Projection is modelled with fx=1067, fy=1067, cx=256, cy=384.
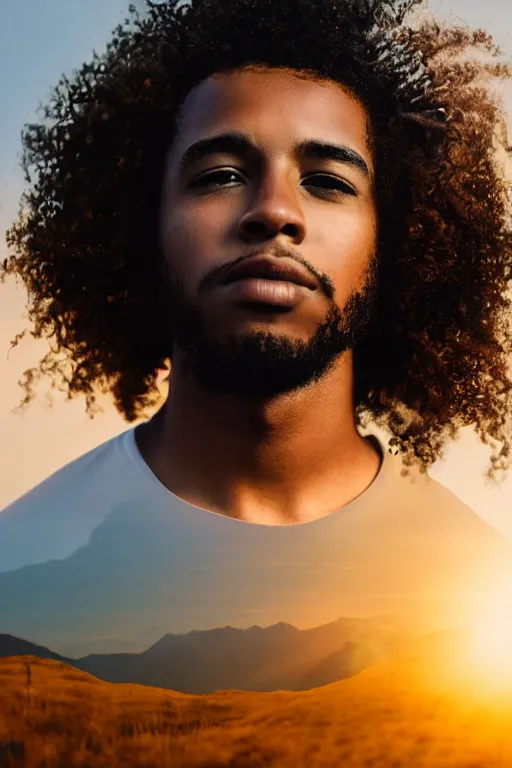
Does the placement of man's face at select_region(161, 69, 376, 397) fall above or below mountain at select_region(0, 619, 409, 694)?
above

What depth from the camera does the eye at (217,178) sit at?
11.3 feet

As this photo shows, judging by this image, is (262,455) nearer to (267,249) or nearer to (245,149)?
(267,249)

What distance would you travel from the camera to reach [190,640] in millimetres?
3312

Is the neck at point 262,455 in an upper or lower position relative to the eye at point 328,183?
lower

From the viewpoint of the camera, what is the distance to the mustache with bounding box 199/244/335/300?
3342 mm

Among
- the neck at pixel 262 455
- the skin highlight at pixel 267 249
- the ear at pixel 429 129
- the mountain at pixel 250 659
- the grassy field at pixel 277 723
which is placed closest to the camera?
the grassy field at pixel 277 723

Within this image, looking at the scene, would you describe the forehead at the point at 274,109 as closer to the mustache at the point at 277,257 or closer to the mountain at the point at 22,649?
the mustache at the point at 277,257

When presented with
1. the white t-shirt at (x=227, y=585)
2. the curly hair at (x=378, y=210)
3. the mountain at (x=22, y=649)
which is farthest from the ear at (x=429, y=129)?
the mountain at (x=22, y=649)

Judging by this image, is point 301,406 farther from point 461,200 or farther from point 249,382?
point 461,200

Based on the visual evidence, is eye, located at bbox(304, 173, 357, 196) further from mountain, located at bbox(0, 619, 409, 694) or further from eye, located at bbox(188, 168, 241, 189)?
mountain, located at bbox(0, 619, 409, 694)

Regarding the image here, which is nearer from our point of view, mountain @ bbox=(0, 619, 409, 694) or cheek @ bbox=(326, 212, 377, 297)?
mountain @ bbox=(0, 619, 409, 694)

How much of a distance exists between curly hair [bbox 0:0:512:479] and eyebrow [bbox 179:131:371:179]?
0.17 m

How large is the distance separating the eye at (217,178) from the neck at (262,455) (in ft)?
2.08

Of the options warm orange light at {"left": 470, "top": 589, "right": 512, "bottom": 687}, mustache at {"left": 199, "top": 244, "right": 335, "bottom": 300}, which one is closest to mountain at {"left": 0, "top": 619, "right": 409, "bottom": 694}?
warm orange light at {"left": 470, "top": 589, "right": 512, "bottom": 687}
